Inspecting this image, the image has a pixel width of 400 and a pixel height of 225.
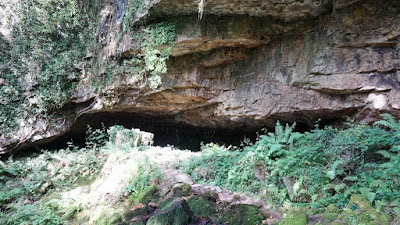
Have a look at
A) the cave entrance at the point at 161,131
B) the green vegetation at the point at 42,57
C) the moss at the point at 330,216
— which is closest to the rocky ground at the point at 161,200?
the moss at the point at 330,216

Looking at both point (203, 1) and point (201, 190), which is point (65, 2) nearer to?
point (203, 1)

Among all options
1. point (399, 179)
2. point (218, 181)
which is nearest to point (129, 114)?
point (218, 181)

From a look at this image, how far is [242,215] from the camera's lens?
11.2 ft

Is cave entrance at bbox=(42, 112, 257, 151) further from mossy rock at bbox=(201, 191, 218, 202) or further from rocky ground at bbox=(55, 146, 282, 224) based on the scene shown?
mossy rock at bbox=(201, 191, 218, 202)

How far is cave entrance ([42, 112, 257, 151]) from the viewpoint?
10.4m

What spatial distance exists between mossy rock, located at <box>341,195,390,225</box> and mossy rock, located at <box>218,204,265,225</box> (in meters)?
1.05

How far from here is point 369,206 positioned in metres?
3.04

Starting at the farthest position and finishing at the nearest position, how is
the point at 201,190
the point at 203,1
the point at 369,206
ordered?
the point at 203,1 < the point at 201,190 < the point at 369,206

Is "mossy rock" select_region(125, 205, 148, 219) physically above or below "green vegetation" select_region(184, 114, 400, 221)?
below

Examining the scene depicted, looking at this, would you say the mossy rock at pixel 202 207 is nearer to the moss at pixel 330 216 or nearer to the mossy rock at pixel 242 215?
the mossy rock at pixel 242 215

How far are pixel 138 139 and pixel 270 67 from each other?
Answer: 4.69 m

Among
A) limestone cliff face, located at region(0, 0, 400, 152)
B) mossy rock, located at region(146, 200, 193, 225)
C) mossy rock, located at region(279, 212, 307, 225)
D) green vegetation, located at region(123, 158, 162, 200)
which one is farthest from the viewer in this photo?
Result: limestone cliff face, located at region(0, 0, 400, 152)

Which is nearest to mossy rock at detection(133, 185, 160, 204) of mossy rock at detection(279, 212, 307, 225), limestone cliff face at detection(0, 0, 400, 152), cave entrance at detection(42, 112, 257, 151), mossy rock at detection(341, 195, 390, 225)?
mossy rock at detection(279, 212, 307, 225)

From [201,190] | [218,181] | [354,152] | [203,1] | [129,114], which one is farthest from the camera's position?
[129,114]
